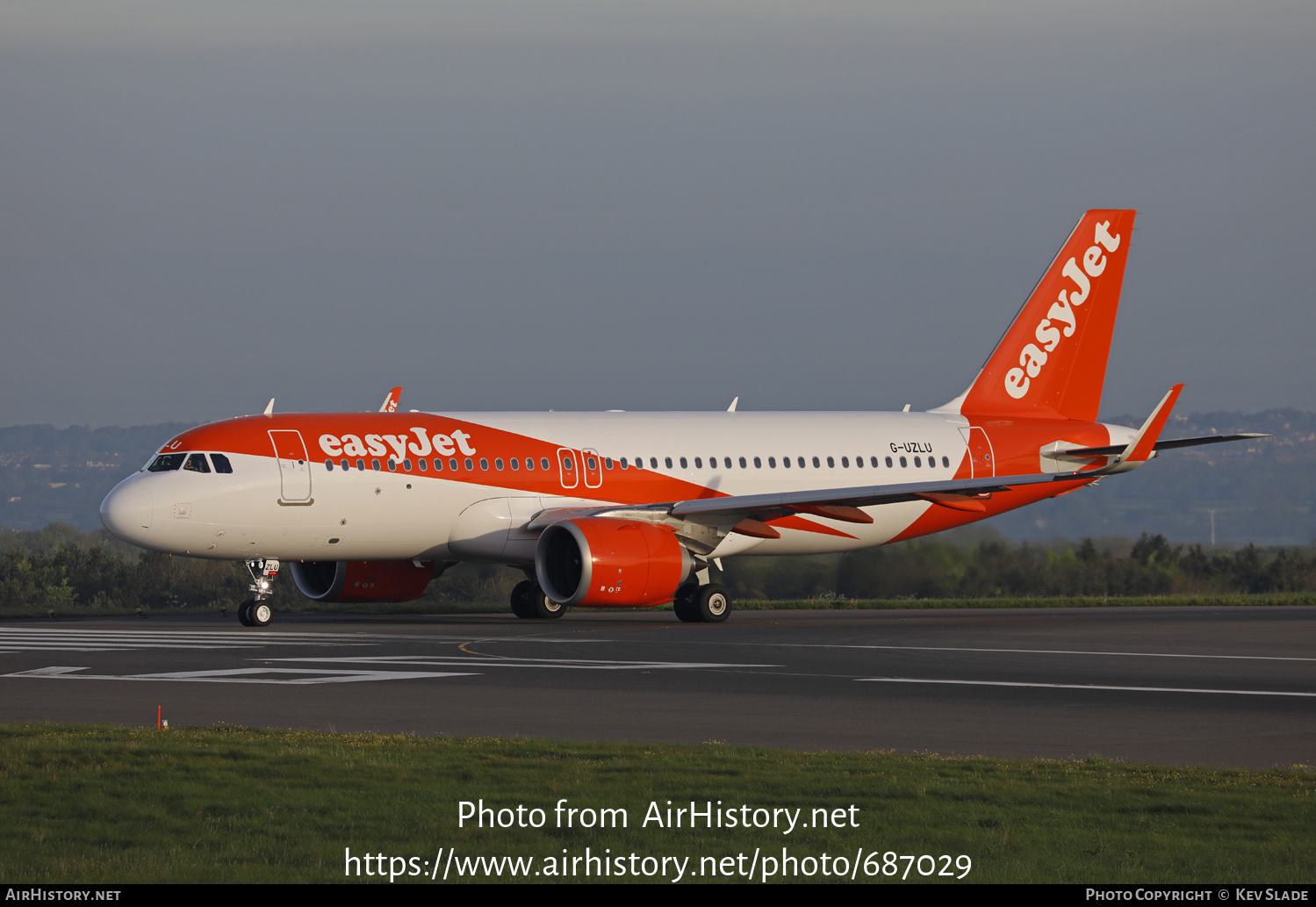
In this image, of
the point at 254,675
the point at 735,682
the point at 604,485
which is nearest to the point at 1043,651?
the point at 735,682

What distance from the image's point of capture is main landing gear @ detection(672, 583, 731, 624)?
31750mm

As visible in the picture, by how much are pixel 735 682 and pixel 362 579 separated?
16.3 metres

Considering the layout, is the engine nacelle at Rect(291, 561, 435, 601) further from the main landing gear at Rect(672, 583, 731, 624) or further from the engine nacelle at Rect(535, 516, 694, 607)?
the main landing gear at Rect(672, 583, 731, 624)

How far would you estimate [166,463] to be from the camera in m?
30.2

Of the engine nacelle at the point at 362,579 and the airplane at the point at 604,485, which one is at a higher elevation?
the airplane at the point at 604,485

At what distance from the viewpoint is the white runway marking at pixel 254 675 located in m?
19.6

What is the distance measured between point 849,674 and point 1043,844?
1079 cm

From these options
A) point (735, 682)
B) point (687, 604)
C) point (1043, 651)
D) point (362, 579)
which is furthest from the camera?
point (362, 579)

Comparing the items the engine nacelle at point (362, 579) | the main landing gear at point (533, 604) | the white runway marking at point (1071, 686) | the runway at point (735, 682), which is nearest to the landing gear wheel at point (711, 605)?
the runway at point (735, 682)

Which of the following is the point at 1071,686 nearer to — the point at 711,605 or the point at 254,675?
Result: the point at 254,675

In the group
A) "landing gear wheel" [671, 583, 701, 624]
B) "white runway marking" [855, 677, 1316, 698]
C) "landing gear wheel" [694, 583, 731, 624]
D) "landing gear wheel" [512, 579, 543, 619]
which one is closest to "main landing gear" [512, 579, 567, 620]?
"landing gear wheel" [512, 579, 543, 619]

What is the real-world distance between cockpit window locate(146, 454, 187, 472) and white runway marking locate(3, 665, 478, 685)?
9347 mm

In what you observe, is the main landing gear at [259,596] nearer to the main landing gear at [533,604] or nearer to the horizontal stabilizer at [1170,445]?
the main landing gear at [533,604]

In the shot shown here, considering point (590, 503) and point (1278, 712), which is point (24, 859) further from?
point (590, 503)
